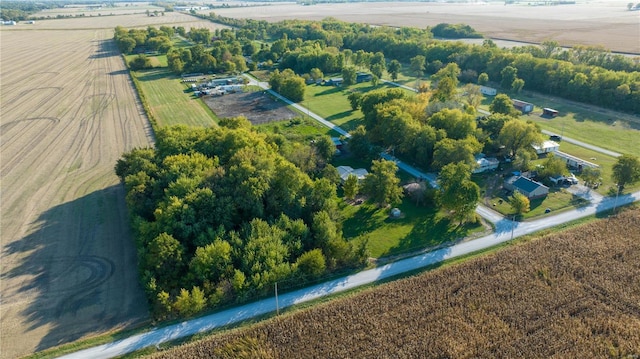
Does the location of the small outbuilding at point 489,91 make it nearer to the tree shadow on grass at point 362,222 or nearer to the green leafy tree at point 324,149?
the green leafy tree at point 324,149

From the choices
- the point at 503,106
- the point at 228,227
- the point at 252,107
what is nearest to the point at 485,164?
the point at 503,106

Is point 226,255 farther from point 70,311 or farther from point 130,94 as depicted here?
point 130,94

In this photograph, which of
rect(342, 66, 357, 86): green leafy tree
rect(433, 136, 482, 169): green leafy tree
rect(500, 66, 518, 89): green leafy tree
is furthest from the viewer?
rect(342, 66, 357, 86): green leafy tree

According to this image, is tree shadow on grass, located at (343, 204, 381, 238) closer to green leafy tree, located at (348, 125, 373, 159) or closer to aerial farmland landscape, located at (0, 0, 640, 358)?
aerial farmland landscape, located at (0, 0, 640, 358)

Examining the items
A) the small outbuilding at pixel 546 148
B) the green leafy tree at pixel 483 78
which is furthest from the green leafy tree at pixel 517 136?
the green leafy tree at pixel 483 78

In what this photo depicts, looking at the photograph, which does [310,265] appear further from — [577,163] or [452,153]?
[577,163]

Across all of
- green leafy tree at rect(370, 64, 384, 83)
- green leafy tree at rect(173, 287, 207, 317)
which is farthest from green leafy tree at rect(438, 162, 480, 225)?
green leafy tree at rect(370, 64, 384, 83)
